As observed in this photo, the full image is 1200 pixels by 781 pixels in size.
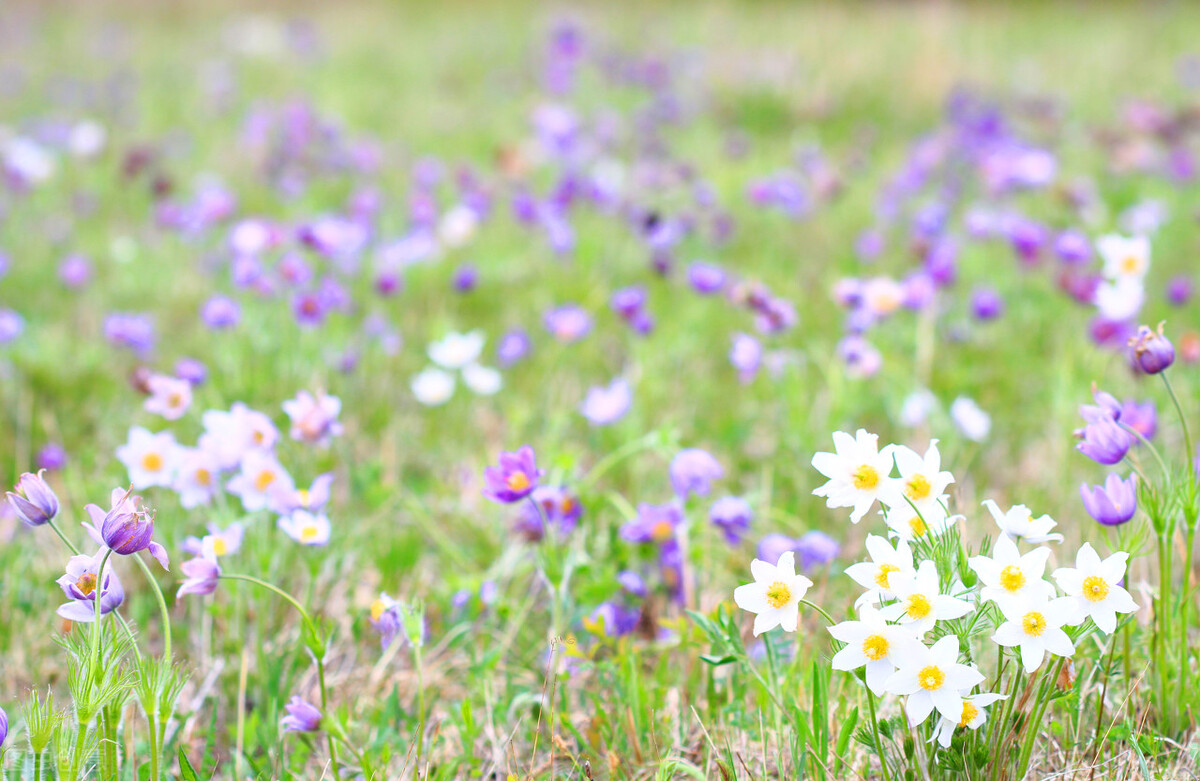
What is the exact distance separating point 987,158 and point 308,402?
432cm

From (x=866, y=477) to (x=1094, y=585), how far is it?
0.99 ft

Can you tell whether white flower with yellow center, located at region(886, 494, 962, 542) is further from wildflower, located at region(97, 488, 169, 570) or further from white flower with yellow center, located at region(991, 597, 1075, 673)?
wildflower, located at region(97, 488, 169, 570)

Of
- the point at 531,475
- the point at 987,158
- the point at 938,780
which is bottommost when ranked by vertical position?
the point at 938,780

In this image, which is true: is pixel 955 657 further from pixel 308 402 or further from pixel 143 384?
pixel 143 384

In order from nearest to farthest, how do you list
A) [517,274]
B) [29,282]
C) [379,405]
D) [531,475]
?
[531,475], [379,405], [29,282], [517,274]

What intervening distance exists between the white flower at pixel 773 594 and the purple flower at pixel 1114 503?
495mm

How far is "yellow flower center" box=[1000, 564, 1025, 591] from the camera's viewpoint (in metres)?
1.12

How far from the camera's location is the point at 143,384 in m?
2.38

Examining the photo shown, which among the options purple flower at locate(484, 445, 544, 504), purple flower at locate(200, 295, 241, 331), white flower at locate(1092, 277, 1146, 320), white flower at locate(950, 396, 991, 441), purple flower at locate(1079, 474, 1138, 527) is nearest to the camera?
purple flower at locate(1079, 474, 1138, 527)

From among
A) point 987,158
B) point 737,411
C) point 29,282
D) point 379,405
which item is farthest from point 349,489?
point 987,158

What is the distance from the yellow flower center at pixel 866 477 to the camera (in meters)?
1.21

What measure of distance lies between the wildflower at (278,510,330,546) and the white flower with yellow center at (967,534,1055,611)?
3.74ft

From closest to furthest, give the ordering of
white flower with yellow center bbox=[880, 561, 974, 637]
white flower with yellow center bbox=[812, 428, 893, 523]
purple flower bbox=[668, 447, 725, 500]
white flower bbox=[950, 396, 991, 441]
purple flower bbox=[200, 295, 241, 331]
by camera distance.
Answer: white flower with yellow center bbox=[880, 561, 974, 637], white flower with yellow center bbox=[812, 428, 893, 523], purple flower bbox=[668, 447, 725, 500], white flower bbox=[950, 396, 991, 441], purple flower bbox=[200, 295, 241, 331]

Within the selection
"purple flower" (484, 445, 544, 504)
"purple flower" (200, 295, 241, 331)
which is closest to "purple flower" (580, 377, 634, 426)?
"purple flower" (484, 445, 544, 504)
